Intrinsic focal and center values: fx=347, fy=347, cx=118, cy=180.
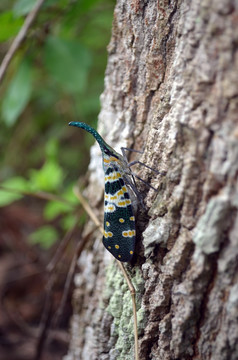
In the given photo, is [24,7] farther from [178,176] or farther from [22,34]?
[178,176]

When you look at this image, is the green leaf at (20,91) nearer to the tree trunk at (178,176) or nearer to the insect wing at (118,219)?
the tree trunk at (178,176)

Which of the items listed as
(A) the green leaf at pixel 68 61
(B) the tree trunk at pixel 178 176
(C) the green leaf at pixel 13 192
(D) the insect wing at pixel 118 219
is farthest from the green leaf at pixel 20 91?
(D) the insect wing at pixel 118 219

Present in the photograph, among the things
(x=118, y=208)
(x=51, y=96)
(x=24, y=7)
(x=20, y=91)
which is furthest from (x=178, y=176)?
(x=51, y=96)

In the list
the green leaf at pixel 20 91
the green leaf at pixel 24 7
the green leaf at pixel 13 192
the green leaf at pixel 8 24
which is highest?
the green leaf at pixel 24 7

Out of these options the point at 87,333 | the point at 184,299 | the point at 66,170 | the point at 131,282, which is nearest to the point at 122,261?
the point at 131,282

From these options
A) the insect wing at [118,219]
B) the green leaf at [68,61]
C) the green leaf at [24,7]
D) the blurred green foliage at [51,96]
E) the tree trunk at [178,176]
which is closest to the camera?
the tree trunk at [178,176]

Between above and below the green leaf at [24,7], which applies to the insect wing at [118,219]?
below

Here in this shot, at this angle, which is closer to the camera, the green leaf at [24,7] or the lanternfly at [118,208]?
the lanternfly at [118,208]
